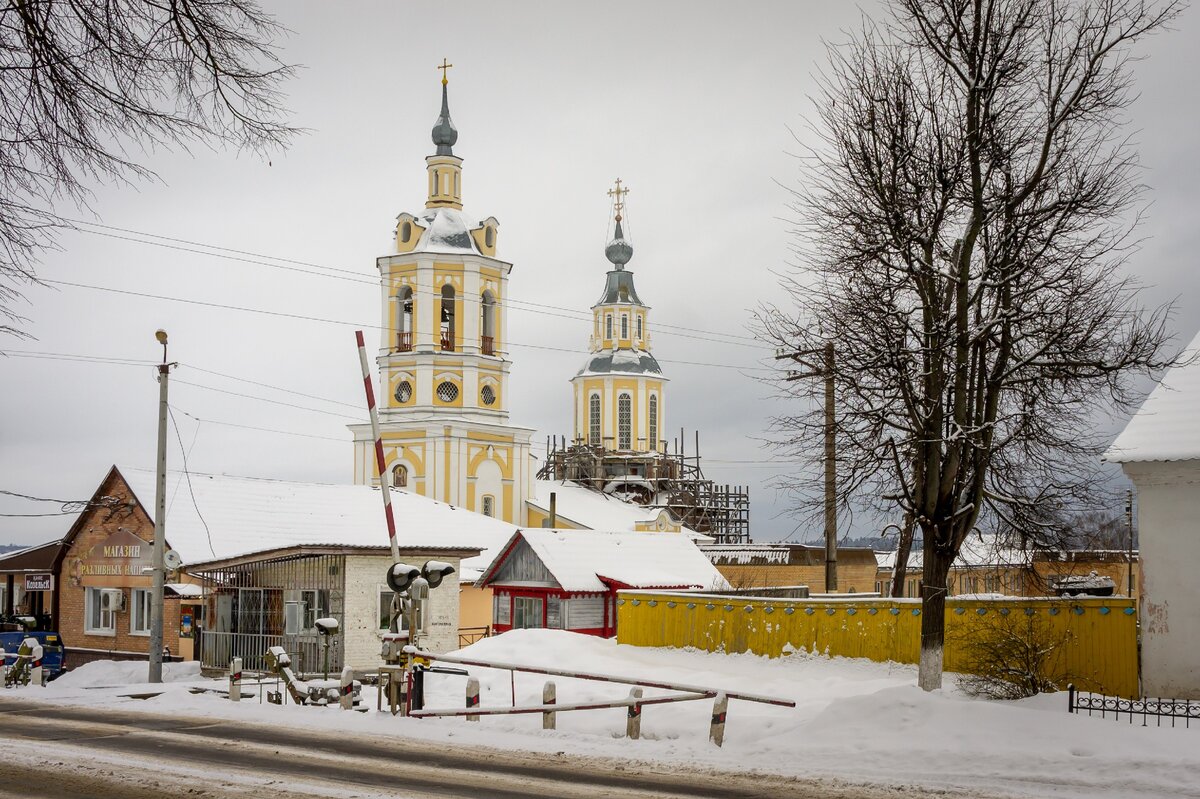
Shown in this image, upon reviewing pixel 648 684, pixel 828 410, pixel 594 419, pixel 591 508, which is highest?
pixel 594 419

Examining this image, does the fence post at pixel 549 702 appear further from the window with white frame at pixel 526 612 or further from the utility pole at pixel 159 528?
the window with white frame at pixel 526 612

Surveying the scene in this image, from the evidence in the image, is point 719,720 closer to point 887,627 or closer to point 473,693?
point 473,693

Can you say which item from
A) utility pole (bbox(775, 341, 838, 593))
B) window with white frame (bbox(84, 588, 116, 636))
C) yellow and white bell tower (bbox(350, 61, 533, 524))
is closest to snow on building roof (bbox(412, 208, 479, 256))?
yellow and white bell tower (bbox(350, 61, 533, 524))

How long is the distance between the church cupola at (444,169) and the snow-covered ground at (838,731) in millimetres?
50802

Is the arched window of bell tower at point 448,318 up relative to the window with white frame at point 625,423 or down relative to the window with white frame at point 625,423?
up

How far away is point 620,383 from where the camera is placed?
89062 mm

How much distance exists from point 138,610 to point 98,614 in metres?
1.99

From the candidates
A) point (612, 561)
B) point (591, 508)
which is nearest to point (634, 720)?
point (612, 561)

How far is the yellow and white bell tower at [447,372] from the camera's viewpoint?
66.1 m

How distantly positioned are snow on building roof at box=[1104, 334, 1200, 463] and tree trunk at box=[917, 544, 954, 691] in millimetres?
3282

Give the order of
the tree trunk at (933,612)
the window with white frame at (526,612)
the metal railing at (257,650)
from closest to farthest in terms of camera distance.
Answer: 1. the tree trunk at (933,612)
2. the metal railing at (257,650)
3. the window with white frame at (526,612)

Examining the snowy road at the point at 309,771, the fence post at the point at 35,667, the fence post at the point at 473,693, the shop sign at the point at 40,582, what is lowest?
the fence post at the point at 35,667

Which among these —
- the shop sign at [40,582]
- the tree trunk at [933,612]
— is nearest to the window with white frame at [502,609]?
the shop sign at [40,582]

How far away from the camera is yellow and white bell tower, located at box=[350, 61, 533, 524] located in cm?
6612
